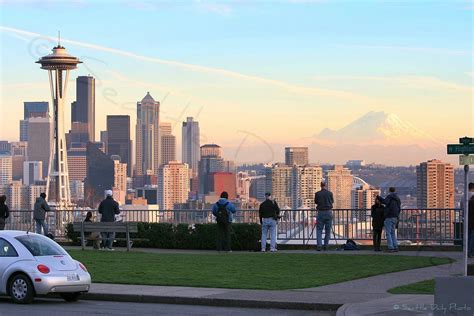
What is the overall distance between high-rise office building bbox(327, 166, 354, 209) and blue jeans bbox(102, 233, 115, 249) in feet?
33.2

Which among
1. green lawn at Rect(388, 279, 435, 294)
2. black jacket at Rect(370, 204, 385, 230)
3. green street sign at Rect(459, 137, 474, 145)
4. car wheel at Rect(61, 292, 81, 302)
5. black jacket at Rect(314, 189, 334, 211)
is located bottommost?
car wheel at Rect(61, 292, 81, 302)

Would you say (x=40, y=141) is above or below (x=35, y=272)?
above

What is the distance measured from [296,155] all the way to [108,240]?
37308 millimetres

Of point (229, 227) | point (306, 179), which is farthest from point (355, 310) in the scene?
point (306, 179)

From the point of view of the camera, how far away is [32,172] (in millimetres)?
177750

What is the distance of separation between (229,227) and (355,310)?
14.5 metres

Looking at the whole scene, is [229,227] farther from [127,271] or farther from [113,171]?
[113,171]

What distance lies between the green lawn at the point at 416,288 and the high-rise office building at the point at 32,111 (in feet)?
542

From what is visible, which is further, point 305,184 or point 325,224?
point 305,184

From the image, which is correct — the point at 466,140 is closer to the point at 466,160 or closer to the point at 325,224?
the point at 466,160

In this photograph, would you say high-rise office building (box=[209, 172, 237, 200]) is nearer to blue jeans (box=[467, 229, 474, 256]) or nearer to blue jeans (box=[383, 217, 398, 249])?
blue jeans (box=[383, 217, 398, 249])

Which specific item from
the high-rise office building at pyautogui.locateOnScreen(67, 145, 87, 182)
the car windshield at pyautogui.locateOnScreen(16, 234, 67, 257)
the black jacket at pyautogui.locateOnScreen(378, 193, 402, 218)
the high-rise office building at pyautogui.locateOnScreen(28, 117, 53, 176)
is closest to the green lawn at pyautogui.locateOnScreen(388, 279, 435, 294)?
the car windshield at pyautogui.locateOnScreen(16, 234, 67, 257)

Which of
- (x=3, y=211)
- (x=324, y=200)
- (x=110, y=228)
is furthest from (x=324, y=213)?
(x=3, y=211)

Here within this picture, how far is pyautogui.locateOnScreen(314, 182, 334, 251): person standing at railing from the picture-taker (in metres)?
31.5
